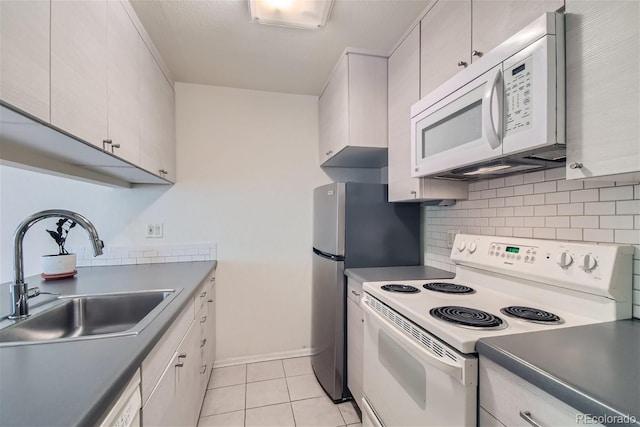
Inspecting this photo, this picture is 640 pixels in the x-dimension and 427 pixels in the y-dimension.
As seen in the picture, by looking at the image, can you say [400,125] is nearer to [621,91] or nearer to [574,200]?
[574,200]

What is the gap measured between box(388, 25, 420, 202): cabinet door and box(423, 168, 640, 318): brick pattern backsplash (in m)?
0.38

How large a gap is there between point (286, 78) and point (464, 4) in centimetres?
136

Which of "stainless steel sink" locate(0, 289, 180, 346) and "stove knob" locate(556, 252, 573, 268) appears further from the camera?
"stainless steel sink" locate(0, 289, 180, 346)

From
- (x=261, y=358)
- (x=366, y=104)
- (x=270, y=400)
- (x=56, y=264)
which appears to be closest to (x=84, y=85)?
(x=56, y=264)

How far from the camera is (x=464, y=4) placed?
1.21 m

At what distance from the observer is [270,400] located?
1.88m

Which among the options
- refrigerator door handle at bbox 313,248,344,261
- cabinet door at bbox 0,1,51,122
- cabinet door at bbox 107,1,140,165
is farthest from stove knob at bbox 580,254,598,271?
cabinet door at bbox 107,1,140,165

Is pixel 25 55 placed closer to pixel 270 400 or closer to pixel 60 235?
pixel 60 235

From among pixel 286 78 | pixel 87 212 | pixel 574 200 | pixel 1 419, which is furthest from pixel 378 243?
pixel 87 212

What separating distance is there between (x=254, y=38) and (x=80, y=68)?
1009 mm

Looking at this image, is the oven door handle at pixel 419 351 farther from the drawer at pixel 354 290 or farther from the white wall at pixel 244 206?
the white wall at pixel 244 206

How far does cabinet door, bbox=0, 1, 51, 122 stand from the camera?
69 cm

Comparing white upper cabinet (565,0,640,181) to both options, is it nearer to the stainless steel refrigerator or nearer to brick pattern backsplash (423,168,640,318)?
brick pattern backsplash (423,168,640,318)

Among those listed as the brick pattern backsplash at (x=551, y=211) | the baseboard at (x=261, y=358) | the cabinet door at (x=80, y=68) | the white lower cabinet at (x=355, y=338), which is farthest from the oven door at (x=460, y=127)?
the baseboard at (x=261, y=358)
